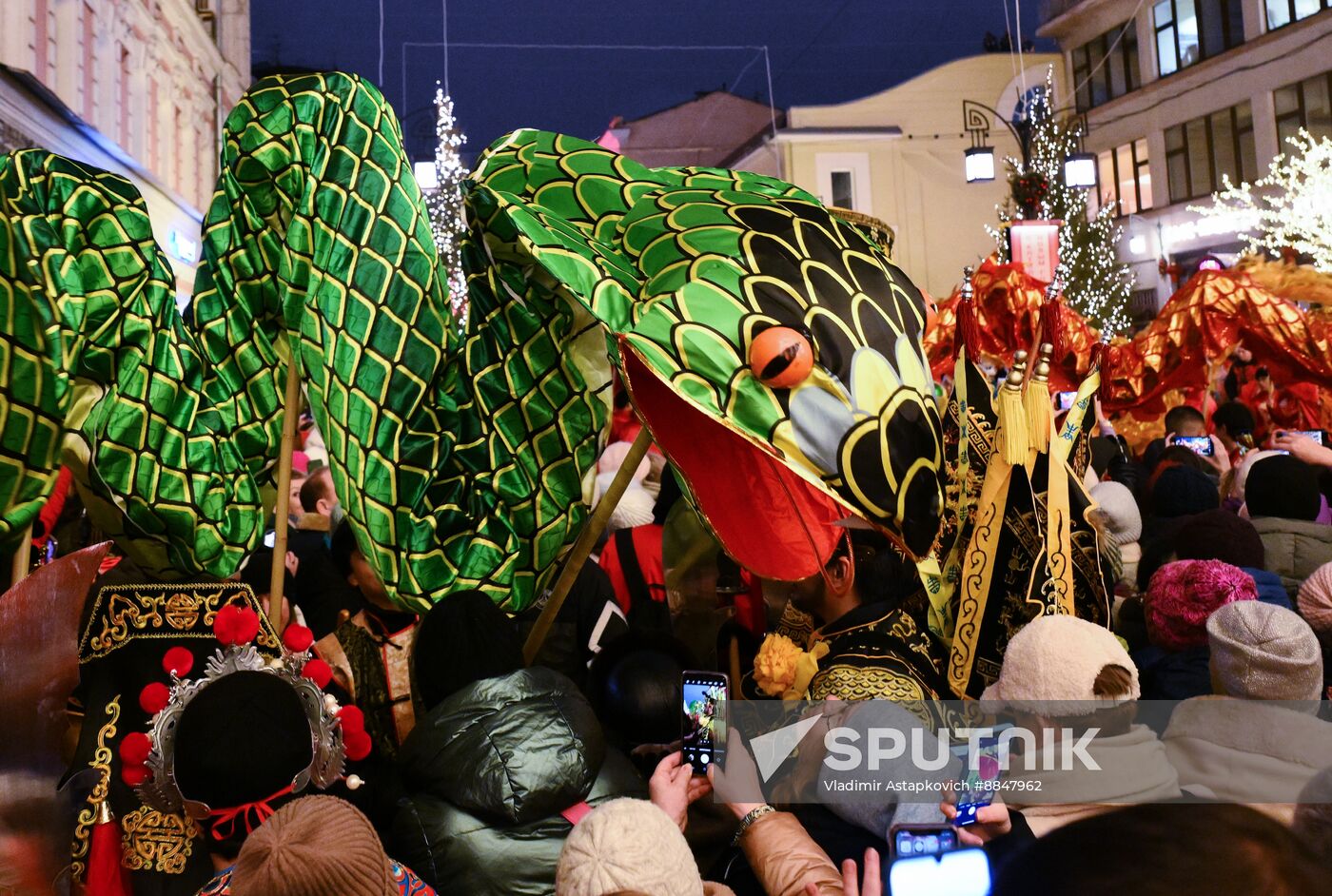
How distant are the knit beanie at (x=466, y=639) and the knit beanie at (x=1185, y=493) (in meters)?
3.35

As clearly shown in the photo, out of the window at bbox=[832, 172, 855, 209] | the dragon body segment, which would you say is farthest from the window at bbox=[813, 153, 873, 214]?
the dragon body segment

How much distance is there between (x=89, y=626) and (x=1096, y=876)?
83.7 inches

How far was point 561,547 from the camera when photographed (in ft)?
7.30

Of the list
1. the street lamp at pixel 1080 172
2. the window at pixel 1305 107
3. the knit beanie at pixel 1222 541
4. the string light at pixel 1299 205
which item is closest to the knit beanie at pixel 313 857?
the knit beanie at pixel 1222 541

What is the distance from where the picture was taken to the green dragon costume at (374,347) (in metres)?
1.92

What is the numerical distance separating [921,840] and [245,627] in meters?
1.25

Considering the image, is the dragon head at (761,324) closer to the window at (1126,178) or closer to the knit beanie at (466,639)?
the knit beanie at (466,639)

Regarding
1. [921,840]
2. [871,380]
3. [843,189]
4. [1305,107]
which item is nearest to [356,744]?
[921,840]

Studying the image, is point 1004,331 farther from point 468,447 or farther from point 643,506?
point 468,447

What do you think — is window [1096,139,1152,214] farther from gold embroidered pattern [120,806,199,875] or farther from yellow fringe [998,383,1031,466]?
gold embroidered pattern [120,806,199,875]

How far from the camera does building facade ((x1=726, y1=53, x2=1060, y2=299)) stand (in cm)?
2553

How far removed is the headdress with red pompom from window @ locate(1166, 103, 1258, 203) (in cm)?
2130

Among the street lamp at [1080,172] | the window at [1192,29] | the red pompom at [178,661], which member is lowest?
the red pompom at [178,661]

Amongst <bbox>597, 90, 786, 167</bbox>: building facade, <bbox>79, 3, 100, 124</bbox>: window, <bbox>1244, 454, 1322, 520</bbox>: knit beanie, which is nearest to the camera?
<bbox>1244, 454, 1322, 520</bbox>: knit beanie
